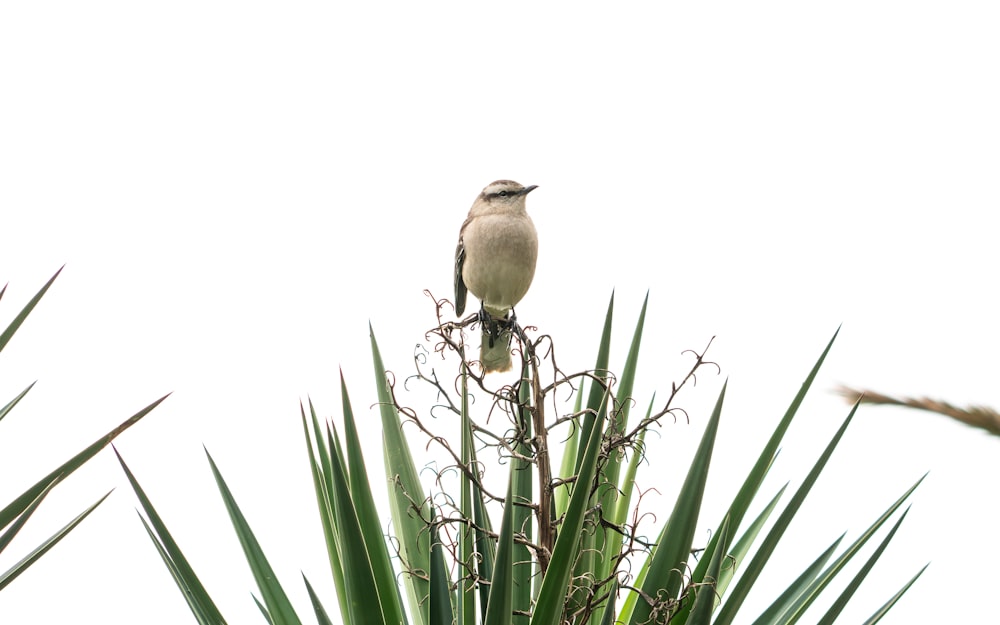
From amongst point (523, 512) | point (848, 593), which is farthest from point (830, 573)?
point (523, 512)

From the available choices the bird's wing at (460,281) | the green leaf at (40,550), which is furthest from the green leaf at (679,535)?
the bird's wing at (460,281)

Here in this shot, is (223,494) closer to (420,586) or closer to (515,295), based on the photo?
(420,586)

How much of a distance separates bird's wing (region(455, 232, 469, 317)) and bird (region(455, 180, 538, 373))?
12cm

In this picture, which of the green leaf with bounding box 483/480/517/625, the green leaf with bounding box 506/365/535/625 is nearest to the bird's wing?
the green leaf with bounding box 506/365/535/625

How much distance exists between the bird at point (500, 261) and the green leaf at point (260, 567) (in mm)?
1559

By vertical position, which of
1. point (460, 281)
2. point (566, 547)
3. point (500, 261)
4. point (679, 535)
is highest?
point (500, 261)

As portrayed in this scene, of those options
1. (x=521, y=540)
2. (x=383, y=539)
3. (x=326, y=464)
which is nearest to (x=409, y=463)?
(x=326, y=464)

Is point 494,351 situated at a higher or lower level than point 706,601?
higher

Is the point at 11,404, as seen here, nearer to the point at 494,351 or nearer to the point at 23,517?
the point at 23,517

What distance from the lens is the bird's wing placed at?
5352 millimetres

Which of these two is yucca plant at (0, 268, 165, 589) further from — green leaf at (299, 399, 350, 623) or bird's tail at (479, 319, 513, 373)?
bird's tail at (479, 319, 513, 373)

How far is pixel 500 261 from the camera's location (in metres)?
4.95

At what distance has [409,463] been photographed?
3.82 m

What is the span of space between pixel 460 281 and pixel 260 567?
2354 mm
